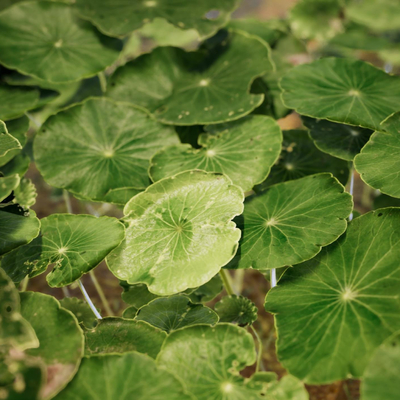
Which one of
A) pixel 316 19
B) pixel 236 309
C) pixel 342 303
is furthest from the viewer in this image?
pixel 316 19

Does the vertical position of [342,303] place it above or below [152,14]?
below

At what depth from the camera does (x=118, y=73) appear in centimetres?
171

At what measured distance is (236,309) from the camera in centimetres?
127

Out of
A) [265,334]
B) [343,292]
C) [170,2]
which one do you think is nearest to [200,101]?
[170,2]

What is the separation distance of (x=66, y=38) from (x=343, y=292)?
5.06ft

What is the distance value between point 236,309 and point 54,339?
58cm

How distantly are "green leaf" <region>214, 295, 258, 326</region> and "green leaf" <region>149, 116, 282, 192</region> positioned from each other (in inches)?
14.4

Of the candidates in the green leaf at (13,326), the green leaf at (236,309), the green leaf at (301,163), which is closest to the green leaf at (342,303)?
Result: the green leaf at (236,309)

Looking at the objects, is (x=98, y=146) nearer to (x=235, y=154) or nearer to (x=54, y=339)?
(x=235, y=154)

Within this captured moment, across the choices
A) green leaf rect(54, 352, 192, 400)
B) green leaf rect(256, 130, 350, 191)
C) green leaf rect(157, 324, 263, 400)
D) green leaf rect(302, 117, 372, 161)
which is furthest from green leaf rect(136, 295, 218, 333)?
green leaf rect(302, 117, 372, 161)

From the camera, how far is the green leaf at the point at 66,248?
1.10m

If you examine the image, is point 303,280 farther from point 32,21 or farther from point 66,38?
point 32,21

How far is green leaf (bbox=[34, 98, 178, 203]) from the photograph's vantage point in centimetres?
146

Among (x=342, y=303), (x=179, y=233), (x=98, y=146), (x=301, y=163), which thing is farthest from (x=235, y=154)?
(x=342, y=303)
